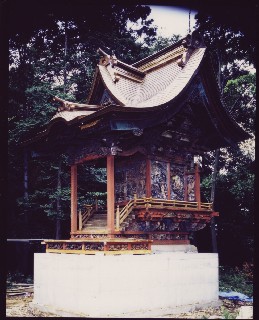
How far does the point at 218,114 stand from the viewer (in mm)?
12992

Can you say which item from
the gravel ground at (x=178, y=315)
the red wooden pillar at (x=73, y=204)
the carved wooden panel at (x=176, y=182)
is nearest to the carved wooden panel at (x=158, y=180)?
the carved wooden panel at (x=176, y=182)

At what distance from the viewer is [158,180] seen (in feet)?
39.9

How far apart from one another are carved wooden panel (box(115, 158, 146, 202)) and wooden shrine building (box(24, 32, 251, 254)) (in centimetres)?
3

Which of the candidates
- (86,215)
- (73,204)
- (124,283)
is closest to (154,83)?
(73,204)

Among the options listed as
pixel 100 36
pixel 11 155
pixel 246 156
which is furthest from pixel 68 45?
pixel 246 156

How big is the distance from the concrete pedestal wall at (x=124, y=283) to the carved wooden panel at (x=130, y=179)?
2.42 meters

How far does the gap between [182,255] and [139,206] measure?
75.5 inches

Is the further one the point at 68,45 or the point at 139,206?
the point at 68,45

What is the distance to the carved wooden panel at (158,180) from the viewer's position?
12.0m

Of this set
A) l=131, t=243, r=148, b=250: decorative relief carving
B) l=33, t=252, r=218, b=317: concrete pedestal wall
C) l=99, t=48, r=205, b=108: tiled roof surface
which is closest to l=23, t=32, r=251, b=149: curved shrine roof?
l=99, t=48, r=205, b=108: tiled roof surface

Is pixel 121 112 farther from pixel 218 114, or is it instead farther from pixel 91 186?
pixel 91 186

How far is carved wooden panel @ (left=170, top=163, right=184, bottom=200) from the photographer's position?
12623 millimetres

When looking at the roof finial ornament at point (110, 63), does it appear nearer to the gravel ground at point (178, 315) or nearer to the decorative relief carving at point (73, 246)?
the decorative relief carving at point (73, 246)

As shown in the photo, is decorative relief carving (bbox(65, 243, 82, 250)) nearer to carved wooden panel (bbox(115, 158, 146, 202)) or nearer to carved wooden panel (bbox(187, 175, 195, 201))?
carved wooden panel (bbox(115, 158, 146, 202))
